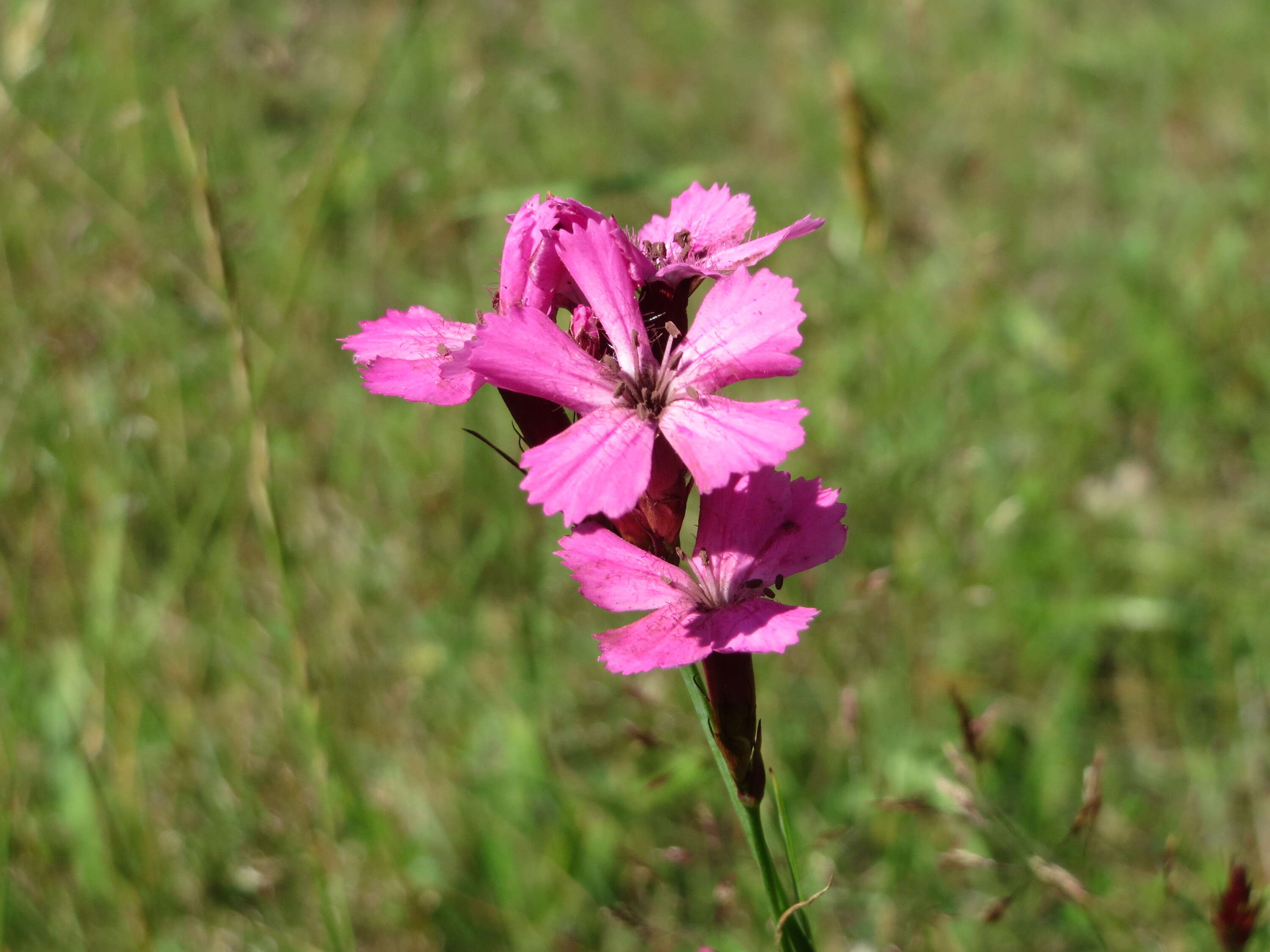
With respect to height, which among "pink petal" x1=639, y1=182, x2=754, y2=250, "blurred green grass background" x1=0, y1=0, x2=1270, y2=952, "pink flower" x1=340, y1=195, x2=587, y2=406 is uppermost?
"pink petal" x1=639, y1=182, x2=754, y2=250

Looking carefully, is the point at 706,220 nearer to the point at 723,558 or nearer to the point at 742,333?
the point at 742,333

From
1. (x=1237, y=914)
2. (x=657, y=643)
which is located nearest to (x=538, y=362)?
(x=657, y=643)

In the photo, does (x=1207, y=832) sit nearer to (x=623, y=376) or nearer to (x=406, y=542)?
(x=623, y=376)

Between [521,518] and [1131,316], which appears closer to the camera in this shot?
[521,518]

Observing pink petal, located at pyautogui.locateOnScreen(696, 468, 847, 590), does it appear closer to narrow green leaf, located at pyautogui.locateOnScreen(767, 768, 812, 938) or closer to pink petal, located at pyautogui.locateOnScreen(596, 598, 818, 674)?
pink petal, located at pyautogui.locateOnScreen(596, 598, 818, 674)

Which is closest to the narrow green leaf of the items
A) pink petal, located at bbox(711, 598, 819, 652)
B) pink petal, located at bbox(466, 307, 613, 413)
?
pink petal, located at bbox(711, 598, 819, 652)

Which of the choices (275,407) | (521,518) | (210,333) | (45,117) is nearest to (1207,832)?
(521,518)
